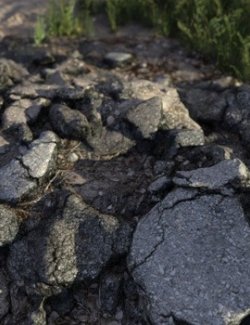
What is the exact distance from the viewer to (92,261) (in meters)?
3.03

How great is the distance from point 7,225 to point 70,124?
100cm

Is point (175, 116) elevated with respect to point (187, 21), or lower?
lower

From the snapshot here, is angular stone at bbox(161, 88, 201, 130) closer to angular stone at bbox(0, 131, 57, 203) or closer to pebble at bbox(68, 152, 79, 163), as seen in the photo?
pebble at bbox(68, 152, 79, 163)

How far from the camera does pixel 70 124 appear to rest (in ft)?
12.4

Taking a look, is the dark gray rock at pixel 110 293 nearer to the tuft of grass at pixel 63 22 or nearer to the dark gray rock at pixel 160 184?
the dark gray rock at pixel 160 184

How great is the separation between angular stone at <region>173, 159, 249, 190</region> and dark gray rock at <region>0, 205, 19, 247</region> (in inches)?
42.7

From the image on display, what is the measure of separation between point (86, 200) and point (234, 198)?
101cm

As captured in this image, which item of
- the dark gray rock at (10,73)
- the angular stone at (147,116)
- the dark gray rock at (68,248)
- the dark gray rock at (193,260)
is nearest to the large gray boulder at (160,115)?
the angular stone at (147,116)

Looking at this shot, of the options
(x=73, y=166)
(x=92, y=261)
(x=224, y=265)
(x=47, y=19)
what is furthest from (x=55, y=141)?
(x=47, y=19)

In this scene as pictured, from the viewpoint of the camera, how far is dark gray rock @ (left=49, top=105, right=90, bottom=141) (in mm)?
3791

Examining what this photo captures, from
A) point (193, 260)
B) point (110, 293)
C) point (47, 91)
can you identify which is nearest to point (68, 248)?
point (110, 293)

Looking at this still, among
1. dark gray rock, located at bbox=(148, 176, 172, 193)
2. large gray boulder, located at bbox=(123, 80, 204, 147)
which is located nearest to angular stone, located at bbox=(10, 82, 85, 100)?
large gray boulder, located at bbox=(123, 80, 204, 147)

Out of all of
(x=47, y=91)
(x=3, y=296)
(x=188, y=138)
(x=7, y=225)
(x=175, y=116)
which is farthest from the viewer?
(x=47, y=91)

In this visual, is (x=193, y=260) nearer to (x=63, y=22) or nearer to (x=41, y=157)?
(x=41, y=157)
